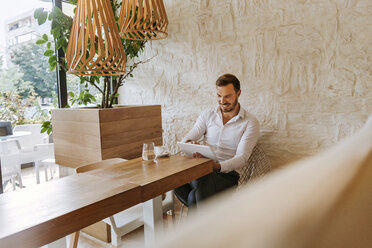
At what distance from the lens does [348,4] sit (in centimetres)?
215

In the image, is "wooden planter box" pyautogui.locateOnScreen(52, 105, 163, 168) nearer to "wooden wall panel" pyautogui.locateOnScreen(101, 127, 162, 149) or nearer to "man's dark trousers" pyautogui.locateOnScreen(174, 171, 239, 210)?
"wooden wall panel" pyautogui.locateOnScreen(101, 127, 162, 149)

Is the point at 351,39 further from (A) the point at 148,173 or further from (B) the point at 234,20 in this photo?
(A) the point at 148,173

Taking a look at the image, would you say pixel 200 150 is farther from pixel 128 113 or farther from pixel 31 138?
pixel 31 138

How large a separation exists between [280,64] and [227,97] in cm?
57

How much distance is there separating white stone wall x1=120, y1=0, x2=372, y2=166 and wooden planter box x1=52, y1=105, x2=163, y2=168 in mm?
606

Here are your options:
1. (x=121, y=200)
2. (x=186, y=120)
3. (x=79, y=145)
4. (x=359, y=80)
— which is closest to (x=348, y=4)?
(x=359, y=80)

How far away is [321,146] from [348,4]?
115 cm

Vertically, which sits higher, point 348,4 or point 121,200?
point 348,4

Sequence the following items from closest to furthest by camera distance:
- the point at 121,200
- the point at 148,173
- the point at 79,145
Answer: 1. the point at 121,200
2. the point at 148,173
3. the point at 79,145

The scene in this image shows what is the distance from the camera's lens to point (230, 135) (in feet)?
8.24

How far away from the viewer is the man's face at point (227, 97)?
8.13 ft

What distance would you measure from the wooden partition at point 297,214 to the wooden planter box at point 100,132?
7.58 feet

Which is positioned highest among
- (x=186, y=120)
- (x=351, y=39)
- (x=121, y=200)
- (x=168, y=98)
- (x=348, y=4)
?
(x=348, y=4)

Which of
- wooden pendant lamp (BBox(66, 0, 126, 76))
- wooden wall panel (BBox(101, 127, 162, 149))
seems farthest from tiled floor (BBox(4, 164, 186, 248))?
wooden pendant lamp (BBox(66, 0, 126, 76))
